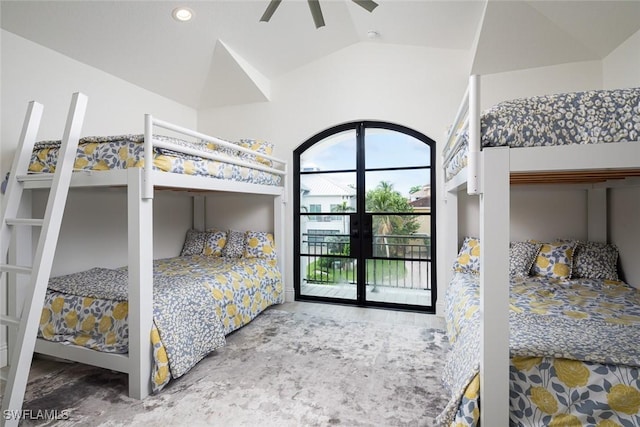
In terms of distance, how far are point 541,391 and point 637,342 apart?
1.54 ft

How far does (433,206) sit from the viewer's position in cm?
327

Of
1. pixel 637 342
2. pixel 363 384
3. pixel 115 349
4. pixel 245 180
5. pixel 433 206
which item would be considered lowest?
pixel 363 384

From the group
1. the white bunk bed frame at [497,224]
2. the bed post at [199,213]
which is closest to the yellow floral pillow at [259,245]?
the bed post at [199,213]

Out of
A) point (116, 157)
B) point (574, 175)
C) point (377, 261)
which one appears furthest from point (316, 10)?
point (377, 261)

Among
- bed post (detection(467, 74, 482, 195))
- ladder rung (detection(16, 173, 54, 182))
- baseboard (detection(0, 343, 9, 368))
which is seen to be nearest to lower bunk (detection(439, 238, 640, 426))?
bed post (detection(467, 74, 482, 195))

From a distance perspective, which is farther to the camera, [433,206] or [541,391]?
[433,206]

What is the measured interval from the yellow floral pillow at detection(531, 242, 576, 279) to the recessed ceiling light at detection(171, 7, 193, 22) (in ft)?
11.4

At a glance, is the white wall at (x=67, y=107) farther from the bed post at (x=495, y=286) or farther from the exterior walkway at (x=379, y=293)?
the bed post at (x=495, y=286)

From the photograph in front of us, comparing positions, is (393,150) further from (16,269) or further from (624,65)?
(16,269)

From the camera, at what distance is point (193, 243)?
3.73 m

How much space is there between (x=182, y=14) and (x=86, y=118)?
1.20m

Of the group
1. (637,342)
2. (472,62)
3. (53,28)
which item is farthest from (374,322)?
(53,28)

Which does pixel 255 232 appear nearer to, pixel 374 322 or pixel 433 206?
pixel 374 322

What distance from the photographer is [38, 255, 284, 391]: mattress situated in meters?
1.91
